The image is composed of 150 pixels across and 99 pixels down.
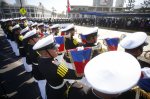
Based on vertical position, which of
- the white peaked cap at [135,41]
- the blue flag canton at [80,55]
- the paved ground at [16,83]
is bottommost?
the paved ground at [16,83]

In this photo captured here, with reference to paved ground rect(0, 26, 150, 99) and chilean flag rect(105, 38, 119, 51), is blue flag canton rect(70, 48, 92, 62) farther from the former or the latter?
paved ground rect(0, 26, 150, 99)

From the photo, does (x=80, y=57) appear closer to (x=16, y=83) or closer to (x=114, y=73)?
(x=114, y=73)

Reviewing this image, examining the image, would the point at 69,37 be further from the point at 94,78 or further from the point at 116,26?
the point at 116,26

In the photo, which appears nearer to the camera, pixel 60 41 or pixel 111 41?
pixel 111 41

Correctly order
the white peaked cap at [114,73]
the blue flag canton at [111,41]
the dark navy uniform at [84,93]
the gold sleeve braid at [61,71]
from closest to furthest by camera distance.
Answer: the white peaked cap at [114,73]
the dark navy uniform at [84,93]
the gold sleeve braid at [61,71]
the blue flag canton at [111,41]

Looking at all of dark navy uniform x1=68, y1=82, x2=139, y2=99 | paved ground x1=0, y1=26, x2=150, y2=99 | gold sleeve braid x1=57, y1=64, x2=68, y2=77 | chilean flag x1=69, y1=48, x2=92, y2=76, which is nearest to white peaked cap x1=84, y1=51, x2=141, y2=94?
dark navy uniform x1=68, y1=82, x2=139, y2=99

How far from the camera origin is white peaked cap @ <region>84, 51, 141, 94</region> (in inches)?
42.8

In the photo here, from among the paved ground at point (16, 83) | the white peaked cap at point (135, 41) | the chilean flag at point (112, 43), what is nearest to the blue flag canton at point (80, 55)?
the white peaked cap at point (135, 41)

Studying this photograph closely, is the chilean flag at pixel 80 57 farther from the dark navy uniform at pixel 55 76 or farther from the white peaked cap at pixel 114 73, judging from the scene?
the white peaked cap at pixel 114 73

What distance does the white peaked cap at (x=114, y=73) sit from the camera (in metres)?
1.09

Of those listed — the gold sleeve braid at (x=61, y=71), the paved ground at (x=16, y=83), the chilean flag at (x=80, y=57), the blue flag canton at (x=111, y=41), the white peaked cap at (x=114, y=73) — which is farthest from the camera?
the paved ground at (x=16, y=83)

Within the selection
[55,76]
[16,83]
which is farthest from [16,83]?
[55,76]

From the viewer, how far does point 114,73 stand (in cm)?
114

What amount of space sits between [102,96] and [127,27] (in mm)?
19714
